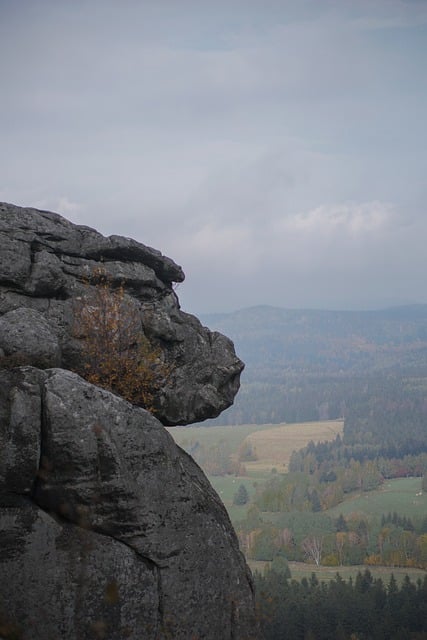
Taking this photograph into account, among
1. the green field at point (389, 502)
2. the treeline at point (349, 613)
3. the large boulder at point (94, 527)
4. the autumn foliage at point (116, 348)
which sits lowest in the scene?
the treeline at point (349, 613)

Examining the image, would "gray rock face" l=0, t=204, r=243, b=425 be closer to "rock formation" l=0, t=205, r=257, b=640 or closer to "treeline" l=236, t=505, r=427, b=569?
"rock formation" l=0, t=205, r=257, b=640

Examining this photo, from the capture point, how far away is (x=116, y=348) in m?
18.7

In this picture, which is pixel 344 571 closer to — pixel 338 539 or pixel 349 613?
pixel 338 539

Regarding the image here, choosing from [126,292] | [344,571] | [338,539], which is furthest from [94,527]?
[338,539]

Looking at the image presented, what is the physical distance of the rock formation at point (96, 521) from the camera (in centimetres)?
1347

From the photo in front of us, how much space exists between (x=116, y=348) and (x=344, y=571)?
101 metres

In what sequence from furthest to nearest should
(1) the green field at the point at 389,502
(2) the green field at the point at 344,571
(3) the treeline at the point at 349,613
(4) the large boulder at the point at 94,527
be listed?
(1) the green field at the point at 389,502
(2) the green field at the point at 344,571
(3) the treeline at the point at 349,613
(4) the large boulder at the point at 94,527

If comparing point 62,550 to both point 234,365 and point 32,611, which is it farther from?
point 234,365

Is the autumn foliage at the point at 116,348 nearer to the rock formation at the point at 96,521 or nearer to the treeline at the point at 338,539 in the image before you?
the rock formation at the point at 96,521

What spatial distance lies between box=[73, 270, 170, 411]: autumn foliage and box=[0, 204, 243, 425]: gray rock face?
0.28 m

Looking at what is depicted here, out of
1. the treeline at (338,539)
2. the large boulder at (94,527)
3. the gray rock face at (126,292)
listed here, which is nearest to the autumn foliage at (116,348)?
the gray rock face at (126,292)

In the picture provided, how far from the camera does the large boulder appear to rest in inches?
529

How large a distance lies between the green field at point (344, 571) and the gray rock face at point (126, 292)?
84.9 m

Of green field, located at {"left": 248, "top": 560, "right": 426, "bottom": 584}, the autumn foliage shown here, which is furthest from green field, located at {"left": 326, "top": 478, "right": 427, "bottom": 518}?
the autumn foliage
